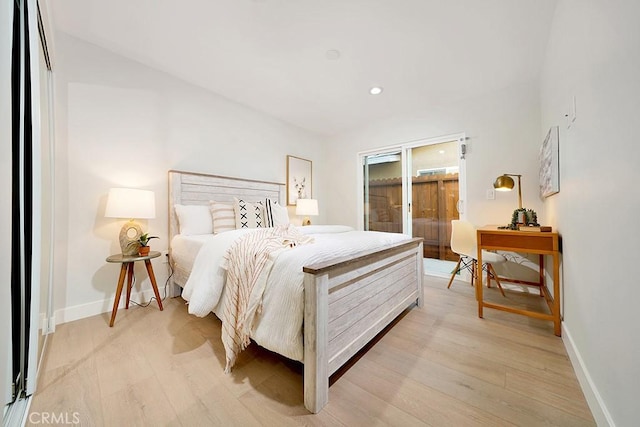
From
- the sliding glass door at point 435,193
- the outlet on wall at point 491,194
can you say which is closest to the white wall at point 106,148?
the sliding glass door at point 435,193

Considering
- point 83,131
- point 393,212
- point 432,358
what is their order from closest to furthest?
1. point 432,358
2. point 83,131
3. point 393,212

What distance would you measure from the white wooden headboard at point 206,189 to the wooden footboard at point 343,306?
214 cm

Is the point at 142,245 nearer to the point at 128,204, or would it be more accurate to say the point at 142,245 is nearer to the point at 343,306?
the point at 128,204

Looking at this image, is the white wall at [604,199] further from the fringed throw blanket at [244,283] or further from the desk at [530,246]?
the fringed throw blanket at [244,283]

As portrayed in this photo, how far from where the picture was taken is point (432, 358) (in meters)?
1.53

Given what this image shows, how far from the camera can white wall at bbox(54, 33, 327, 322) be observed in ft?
6.66

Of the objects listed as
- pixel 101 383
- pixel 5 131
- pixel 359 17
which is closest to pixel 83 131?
pixel 5 131

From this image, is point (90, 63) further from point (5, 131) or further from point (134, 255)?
point (5, 131)

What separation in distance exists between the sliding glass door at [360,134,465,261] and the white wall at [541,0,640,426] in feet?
5.76

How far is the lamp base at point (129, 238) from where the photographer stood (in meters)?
2.10

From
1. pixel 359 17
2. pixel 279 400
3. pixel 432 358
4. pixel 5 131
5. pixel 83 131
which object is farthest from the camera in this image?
pixel 83 131

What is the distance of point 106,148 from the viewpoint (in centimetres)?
221

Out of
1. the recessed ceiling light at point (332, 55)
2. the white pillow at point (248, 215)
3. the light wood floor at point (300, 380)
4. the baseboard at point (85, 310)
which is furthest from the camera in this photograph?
the white pillow at point (248, 215)

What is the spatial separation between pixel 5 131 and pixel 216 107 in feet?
8.40
